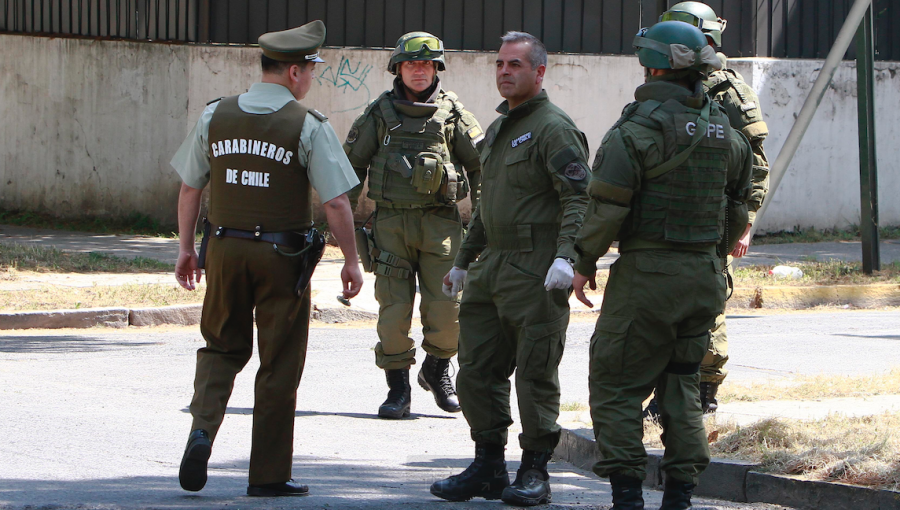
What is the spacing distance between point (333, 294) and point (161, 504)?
6.50 m

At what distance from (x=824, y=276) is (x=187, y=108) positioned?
905 centimetres

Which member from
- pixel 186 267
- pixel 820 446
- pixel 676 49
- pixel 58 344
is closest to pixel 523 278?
pixel 676 49

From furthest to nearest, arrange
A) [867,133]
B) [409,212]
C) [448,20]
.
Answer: [448,20]
[867,133]
[409,212]

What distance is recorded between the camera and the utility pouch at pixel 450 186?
587cm

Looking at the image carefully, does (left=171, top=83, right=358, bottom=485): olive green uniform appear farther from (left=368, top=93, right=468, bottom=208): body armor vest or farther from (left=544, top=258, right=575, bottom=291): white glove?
(left=368, top=93, right=468, bottom=208): body armor vest

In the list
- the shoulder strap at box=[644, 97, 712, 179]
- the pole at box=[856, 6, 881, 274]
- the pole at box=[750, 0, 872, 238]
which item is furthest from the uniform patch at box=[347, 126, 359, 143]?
the pole at box=[856, 6, 881, 274]

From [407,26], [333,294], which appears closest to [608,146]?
[333,294]

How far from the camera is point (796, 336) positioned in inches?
342

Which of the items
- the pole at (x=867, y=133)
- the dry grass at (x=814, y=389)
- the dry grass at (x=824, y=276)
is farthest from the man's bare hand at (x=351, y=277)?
the pole at (x=867, y=133)

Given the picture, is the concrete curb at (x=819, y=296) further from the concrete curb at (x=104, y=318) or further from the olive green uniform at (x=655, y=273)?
the olive green uniform at (x=655, y=273)

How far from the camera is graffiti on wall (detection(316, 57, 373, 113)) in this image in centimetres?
1459

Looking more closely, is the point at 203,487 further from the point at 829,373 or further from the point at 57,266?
the point at 57,266

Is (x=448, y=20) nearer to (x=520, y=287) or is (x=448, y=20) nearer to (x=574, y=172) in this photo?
(x=574, y=172)

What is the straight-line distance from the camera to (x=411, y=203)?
19.4 feet
